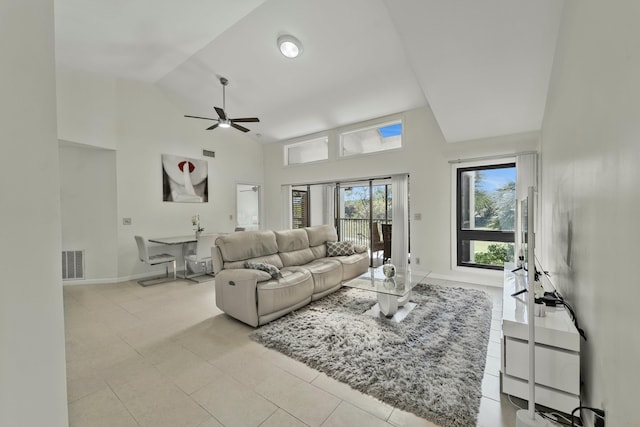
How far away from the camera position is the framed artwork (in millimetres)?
5449

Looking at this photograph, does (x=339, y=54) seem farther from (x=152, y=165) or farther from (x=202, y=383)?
(x=202, y=383)

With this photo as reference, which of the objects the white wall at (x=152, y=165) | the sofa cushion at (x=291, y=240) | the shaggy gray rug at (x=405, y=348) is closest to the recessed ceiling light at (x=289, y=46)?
the sofa cushion at (x=291, y=240)

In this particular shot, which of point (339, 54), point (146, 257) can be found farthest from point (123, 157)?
point (339, 54)

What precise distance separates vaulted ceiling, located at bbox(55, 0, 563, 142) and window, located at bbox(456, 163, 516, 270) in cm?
74

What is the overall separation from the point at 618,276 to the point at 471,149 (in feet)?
13.1

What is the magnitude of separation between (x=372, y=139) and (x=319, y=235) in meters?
2.51

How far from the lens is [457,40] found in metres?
2.47

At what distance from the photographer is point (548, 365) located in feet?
5.25

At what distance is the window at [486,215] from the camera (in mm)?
4410

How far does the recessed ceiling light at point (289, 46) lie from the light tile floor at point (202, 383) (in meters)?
3.89

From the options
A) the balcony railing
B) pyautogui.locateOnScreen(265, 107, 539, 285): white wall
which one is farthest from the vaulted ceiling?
the balcony railing

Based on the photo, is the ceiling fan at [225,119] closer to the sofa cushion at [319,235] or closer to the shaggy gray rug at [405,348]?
the sofa cushion at [319,235]

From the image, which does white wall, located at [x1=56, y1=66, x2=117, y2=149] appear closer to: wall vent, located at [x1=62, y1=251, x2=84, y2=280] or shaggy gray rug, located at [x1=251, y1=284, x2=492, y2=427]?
wall vent, located at [x1=62, y1=251, x2=84, y2=280]

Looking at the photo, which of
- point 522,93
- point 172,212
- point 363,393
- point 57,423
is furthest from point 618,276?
point 172,212
